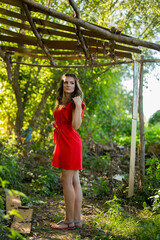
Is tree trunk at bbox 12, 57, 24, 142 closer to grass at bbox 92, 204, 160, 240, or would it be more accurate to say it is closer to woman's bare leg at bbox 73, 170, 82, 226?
woman's bare leg at bbox 73, 170, 82, 226

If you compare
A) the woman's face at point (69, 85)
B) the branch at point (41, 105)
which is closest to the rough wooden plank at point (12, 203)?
the woman's face at point (69, 85)

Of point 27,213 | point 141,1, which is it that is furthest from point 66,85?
point 141,1

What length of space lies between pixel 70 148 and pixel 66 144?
7 centimetres

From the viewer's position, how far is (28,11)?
324cm

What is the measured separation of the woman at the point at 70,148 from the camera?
3.35 metres

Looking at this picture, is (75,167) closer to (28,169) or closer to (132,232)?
(132,232)

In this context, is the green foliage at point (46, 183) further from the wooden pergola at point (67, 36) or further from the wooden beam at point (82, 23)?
the wooden beam at point (82, 23)

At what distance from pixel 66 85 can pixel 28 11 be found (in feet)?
3.11

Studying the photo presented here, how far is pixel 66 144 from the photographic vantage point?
11.1 feet

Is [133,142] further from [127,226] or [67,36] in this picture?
[67,36]

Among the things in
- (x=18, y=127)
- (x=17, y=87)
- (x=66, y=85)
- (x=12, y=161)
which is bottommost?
(x=12, y=161)

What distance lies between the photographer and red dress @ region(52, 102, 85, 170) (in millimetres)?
3361

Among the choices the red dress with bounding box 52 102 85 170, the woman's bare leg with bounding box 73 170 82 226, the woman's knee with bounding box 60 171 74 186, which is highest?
the red dress with bounding box 52 102 85 170

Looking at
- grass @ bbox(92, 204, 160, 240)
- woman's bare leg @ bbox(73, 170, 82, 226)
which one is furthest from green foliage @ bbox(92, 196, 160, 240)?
woman's bare leg @ bbox(73, 170, 82, 226)
